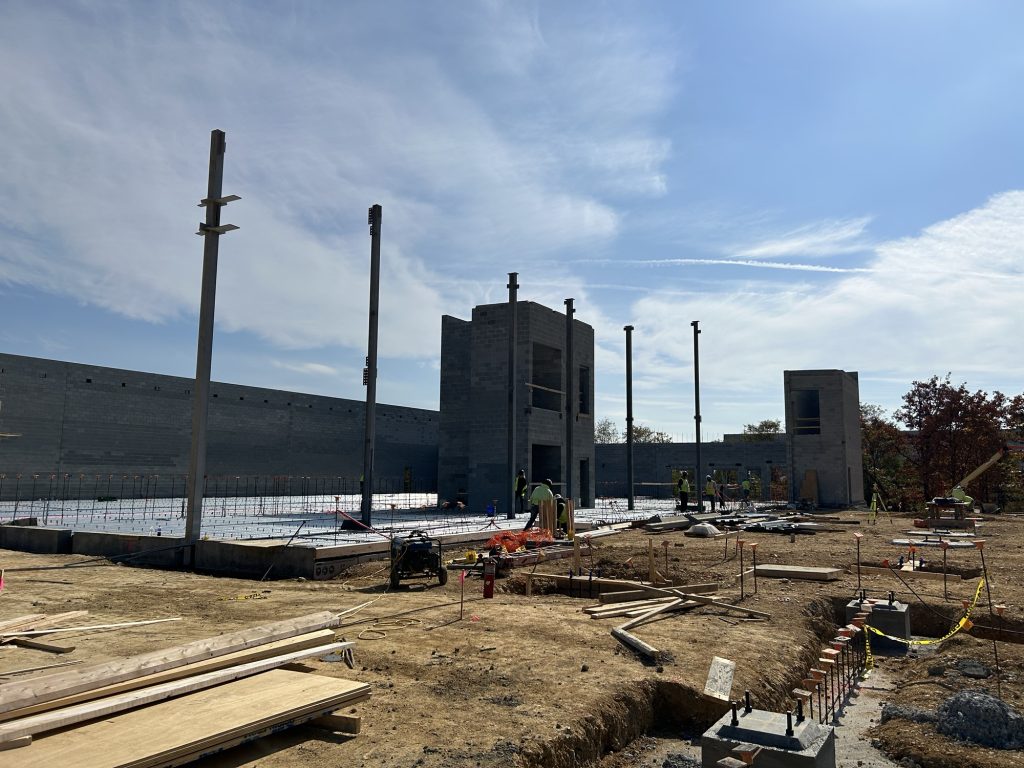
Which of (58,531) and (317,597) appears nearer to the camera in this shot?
(317,597)

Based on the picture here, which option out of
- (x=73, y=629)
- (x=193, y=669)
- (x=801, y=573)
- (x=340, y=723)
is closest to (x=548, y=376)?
(x=801, y=573)

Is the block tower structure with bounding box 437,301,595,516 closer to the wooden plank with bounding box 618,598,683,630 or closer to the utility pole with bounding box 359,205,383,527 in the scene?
the utility pole with bounding box 359,205,383,527

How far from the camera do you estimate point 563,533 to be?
20.5 m

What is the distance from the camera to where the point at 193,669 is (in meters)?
6.09

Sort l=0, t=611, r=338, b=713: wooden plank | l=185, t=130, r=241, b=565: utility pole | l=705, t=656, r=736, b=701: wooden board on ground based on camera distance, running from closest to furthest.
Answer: l=0, t=611, r=338, b=713: wooden plank
l=705, t=656, r=736, b=701: wooden board on ground
l=185, t=130, r=241, b=565: utility pole

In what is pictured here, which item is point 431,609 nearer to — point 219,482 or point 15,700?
point 15,700

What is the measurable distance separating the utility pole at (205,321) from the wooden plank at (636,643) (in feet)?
37.0

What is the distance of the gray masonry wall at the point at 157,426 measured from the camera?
3519 centimetres

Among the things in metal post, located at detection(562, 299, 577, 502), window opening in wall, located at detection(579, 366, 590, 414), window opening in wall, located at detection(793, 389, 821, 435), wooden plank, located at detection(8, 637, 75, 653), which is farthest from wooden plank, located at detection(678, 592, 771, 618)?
window opening in wall, located at detection(793, 389, 821, 435)

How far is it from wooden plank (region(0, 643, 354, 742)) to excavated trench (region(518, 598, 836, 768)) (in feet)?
8.50

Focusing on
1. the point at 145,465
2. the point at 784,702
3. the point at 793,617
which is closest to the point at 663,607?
the point at 793,617

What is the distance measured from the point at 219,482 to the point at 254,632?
129 ft

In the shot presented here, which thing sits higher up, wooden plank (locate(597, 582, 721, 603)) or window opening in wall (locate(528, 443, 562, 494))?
window opening in wall (locate(528, 443, 562, 494))

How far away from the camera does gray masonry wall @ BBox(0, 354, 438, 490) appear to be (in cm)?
3519
